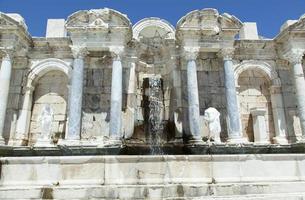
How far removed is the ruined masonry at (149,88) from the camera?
14.1 metres

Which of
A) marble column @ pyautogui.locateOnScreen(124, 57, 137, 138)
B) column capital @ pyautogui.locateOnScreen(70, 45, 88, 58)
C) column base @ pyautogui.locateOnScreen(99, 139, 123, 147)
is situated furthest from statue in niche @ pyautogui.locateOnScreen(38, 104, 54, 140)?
marble column @ pyautogui.locateOnScreen(124, 57, 137, 138)

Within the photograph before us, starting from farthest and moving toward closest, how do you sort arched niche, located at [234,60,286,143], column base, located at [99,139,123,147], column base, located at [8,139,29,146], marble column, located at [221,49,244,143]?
1. arched niche, located at [234,60,286,143]
2. column base, located at [8,139,29,146]
3. marble column, located at [221,49,244,143]
4. column base, located at [99,139,123,147]

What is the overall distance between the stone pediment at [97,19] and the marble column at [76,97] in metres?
1.16

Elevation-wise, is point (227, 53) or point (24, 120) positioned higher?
point (227, 53)

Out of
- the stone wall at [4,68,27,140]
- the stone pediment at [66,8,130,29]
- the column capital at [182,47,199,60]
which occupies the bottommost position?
the stone wall at [4,68,27,140]

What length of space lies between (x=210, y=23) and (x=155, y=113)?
5249mm

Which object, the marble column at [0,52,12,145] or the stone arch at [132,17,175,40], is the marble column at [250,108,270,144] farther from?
the marble column at [0,52,12,145]

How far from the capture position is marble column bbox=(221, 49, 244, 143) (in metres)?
14.2

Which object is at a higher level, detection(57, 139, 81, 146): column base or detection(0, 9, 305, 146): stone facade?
detection(0, 9, 305, 146): stone facade

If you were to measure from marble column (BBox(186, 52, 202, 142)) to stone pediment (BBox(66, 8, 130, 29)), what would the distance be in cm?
349

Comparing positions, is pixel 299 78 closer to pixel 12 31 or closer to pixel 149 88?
pixel 149 88

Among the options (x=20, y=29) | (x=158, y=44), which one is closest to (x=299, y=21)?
(x=158, y=44)

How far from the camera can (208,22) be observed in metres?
15.3

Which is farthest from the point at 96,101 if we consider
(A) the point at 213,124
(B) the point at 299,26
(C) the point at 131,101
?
(B) the point at 299,26
